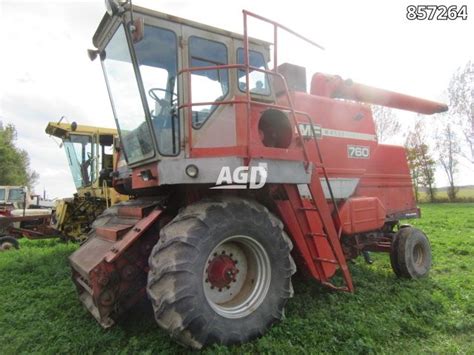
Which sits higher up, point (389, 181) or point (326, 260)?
point (389, 181)

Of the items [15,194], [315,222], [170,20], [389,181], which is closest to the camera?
[170,20]

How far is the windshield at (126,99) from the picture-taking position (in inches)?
168

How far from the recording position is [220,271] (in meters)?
3.62

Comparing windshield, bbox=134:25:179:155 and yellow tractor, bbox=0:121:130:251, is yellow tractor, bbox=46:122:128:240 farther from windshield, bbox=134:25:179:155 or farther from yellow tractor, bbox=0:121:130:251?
windshield, bbox=134:25:179:155

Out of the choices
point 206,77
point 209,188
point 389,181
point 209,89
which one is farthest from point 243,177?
point 389,181

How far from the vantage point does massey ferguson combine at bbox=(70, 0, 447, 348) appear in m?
3.30

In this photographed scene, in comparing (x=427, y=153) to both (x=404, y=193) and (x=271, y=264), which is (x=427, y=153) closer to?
(x=404, y=193)

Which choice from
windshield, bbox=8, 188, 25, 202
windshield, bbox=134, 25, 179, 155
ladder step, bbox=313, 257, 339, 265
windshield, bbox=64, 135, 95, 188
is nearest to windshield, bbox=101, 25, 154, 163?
windshield, bbox=134, 25, 179, 155

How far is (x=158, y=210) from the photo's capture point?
391cm

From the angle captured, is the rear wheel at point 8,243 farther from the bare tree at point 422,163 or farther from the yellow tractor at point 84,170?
the bare tree at point 422,163

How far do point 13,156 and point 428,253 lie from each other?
45.1 metres

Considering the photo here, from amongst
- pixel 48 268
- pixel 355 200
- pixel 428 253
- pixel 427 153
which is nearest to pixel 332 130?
pixel 355 200

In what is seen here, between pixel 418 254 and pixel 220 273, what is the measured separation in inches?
158

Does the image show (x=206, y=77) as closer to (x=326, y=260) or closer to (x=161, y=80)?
(x=161, y=80)
